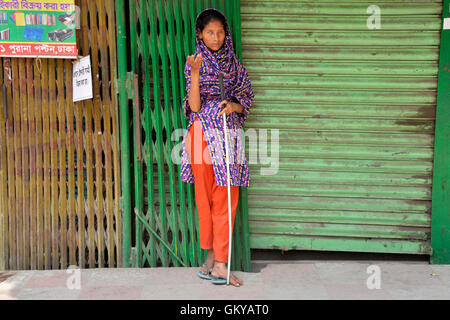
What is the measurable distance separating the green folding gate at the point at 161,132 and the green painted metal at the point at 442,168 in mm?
1722

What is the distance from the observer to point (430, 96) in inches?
144

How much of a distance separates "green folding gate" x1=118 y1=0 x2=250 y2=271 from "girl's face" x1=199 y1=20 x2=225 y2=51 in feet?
1.36

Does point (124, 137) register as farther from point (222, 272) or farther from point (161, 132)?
point (222, 272)

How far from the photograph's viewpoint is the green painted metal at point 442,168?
11.7 feet

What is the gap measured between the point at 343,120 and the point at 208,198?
1432 millimetres

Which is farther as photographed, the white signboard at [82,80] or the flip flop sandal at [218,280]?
the white signboard at [82,80]

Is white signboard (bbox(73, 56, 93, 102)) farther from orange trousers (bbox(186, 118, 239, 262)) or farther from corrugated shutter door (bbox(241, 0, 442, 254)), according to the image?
corrugated shutter door (bbox(241, 0, 442, 254))

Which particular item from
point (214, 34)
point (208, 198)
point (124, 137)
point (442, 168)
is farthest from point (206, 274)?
point (442, 168)

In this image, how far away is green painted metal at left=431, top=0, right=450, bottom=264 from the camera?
11.7ft

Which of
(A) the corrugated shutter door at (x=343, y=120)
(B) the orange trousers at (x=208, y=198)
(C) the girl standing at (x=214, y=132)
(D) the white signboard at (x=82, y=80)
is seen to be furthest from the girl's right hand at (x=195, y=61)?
(D) the white signboard at (x=82, y=80)

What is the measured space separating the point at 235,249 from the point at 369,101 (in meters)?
1.79

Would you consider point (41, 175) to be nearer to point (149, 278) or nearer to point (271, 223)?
point (149, 278)

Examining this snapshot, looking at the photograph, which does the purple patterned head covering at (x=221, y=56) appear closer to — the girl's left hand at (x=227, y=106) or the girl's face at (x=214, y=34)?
the girl's face at (x=214, y=34)
